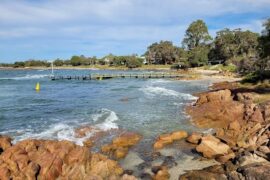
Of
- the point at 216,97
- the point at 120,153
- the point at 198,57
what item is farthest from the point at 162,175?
the point at 198,57

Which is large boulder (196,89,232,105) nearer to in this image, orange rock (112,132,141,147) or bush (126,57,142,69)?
orange rock (112,132,141,147)

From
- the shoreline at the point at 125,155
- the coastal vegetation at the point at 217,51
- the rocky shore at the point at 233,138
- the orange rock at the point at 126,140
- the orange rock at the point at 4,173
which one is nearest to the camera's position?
the orange rock at the point at 4,173

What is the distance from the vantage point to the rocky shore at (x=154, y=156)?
15.4 meters

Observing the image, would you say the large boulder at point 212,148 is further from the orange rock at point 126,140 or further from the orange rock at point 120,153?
the orange rock at point 126,140

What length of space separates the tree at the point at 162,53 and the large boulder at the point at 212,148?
149316mm

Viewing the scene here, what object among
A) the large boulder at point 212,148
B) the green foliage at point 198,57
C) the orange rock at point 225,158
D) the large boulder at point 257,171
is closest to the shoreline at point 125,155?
the orange rock at point 225,158

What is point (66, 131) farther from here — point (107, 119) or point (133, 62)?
point (133, 62)

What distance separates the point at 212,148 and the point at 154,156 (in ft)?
11.8

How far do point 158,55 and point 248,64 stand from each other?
96372mm

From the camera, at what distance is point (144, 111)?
38.6 metres

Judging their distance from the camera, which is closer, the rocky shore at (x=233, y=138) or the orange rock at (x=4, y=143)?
the rocky shore at (x=233, y=138)

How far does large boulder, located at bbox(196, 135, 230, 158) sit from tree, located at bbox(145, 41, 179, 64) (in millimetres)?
149316

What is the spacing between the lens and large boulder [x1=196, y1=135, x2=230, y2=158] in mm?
20359

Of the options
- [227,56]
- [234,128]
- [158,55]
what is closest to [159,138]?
[234,128]
